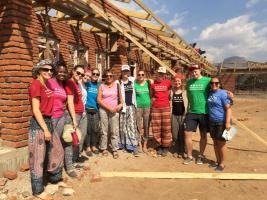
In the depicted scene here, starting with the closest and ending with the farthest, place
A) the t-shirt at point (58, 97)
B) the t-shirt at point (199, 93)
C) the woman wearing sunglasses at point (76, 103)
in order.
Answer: the t-shirt at point (58, 97) → the woman wearing sunglasses at point (76, 103) → the t-shirt at point (199, 93)

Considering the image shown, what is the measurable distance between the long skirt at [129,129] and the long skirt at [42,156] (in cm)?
215

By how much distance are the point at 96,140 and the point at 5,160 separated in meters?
2.15

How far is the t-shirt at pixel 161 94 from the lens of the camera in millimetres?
6422

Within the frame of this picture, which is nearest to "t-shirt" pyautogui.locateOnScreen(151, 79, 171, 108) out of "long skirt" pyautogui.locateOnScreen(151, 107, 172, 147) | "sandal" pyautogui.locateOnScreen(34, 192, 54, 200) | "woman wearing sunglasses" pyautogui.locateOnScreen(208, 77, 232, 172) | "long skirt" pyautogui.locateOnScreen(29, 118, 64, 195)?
"long skirt" pyautogui.locateOnScreen(151, 107, 172, 147)

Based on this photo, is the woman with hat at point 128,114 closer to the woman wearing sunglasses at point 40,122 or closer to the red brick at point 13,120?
the red brick at point 13,120

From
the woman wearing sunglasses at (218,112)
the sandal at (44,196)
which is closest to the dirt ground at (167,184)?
the sandal at (44,196)

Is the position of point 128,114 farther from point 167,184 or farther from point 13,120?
point 13,120

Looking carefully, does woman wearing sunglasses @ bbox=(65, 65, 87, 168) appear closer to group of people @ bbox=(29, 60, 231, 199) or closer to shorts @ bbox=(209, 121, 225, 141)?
group of people @ bbox=(29, 60, 231, 199)

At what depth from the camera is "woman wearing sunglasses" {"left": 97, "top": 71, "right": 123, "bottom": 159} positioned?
19.8ft

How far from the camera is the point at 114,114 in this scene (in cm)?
620

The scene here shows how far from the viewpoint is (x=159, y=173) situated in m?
5.39

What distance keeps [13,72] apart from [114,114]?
219cm

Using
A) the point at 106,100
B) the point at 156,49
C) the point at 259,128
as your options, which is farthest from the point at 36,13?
the point at 259,128

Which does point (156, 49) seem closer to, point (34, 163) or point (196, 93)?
point (196, 93)
